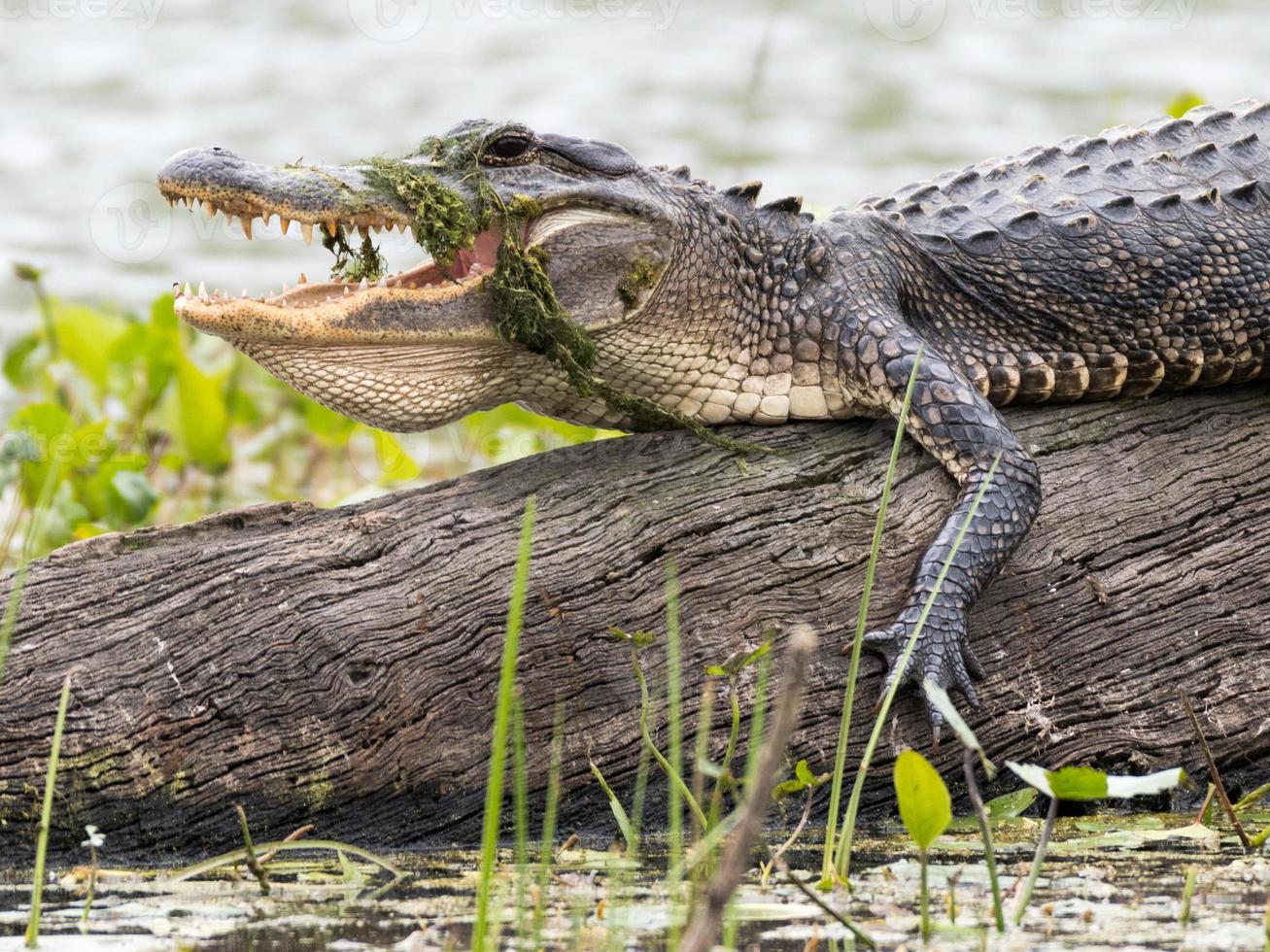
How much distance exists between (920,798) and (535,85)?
1212 cm

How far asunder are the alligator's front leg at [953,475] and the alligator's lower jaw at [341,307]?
3.44 feet

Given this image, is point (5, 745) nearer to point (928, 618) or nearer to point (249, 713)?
point (249, 713)

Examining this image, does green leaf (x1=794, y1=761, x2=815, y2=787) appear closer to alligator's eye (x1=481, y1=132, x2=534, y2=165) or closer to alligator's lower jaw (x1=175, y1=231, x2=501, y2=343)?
alligator's lower jaw (x1=175, y1=231, x2=501, y2=343)

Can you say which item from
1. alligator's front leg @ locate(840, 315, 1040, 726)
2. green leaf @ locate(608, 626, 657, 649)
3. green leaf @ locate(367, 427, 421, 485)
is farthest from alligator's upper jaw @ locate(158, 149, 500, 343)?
green leaf @ locate(367, 427, 421, 485)

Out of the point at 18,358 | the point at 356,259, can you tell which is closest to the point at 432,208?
the point at 356,259

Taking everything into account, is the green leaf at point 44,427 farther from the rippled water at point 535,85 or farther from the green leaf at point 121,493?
the rippled water at point 535,85

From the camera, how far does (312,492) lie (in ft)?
24.9

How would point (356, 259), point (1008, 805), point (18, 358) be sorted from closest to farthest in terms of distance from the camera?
point (1008, 805) < point (356, 259) < point (18, 358)

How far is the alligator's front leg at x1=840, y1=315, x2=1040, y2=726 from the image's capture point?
12.2 ft

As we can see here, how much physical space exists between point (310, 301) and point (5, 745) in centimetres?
128

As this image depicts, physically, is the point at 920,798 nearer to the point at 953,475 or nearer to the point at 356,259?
the point at 953,475

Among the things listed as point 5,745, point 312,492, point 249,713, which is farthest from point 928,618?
point 312,492

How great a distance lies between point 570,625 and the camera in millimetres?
3695

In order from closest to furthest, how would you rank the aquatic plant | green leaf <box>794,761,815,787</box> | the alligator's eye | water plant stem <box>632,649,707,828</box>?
1. the aquatic plant
2. water plant stem <box>632,649,707,828</box>
3. green leaf <box>794,761,815,787</box>
4. the alligator's eye
